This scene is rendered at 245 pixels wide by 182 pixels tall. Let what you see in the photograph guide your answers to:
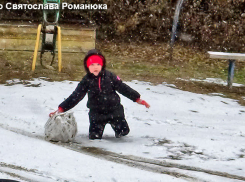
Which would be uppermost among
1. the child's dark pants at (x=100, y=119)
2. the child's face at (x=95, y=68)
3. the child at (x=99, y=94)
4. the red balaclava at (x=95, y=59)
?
the red balaclava at (x=95, y=59)

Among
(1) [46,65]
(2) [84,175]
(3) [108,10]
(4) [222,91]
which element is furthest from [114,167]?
(3) [108,10]

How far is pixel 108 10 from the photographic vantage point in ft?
41.2

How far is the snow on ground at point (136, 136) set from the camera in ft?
12.8

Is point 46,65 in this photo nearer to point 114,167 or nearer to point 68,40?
point 68,40

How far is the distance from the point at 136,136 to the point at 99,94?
2.64 feet

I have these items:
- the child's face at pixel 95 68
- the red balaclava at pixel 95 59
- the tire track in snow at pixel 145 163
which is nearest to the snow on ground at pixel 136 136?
the tire track in snow at pixel 145 163

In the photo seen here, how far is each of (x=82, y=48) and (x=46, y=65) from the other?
1.50 metres

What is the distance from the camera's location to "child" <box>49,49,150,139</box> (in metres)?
4.86

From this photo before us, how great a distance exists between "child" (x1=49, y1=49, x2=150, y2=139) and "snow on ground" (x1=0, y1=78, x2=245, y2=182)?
0.26 m

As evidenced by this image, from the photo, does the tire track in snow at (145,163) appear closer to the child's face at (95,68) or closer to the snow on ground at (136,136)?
the snow on ground at (136,136)

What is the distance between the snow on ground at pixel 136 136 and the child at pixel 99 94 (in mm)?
259

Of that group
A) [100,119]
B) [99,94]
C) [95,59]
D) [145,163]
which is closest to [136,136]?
[100,119]

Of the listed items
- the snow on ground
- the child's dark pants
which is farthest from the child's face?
the snow on ground

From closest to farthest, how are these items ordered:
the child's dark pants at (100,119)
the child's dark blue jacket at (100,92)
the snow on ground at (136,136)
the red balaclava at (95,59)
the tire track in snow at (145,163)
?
the snow on ground at (136,136)
the tire track in snow at (145,163)
the red balaclava at (95,59)
the child's dark blue jacket at (100,92)
the child's dark pants at (100,119)
